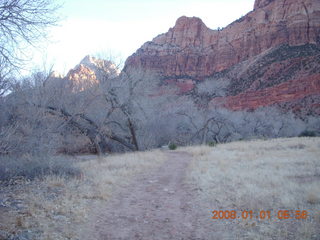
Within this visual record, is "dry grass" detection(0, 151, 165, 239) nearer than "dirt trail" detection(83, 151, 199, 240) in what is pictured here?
Yes

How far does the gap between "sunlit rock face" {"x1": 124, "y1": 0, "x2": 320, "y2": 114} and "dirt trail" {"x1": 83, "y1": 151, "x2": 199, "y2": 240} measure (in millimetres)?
33379

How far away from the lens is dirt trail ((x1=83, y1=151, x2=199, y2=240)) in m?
4.52

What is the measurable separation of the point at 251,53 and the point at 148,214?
7469 cm

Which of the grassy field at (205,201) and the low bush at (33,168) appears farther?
the low bush at (33,168)

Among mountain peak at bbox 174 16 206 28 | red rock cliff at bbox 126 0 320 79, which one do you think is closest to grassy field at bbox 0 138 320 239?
red rock cliff at bbox 126 0 320 79

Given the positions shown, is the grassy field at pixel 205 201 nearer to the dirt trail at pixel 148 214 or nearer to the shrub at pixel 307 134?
the dirt trail at pixel 148 214

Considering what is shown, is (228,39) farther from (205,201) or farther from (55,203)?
(55,203)

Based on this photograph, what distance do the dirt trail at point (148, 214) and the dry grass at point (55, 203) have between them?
1.16 ft

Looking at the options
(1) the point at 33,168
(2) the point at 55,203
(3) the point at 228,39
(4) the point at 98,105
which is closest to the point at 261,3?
(3) the point at 228,39

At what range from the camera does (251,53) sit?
72625 millimetres
